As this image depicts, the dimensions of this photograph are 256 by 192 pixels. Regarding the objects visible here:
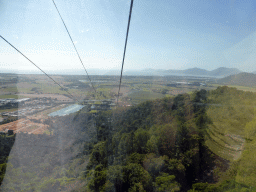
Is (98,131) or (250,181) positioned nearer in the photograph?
(250,181)

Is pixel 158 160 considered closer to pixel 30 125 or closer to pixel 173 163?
pixel 173 163

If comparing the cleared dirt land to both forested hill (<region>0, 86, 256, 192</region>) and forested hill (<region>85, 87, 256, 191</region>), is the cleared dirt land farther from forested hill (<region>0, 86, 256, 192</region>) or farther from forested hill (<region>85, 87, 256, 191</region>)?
forested hill (<region>85, 87, 256, 191</region>)

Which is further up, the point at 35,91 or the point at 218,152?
the point at 35,91

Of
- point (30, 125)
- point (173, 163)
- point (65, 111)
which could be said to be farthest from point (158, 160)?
point (65, 111)

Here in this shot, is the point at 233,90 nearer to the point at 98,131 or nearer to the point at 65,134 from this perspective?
the point at 98,131

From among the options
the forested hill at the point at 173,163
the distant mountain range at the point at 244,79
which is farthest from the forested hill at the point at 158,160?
the distant mountain range at the point at 244,79

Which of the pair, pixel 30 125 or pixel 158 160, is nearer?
pixel 158 160

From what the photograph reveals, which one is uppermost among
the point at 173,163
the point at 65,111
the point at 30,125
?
the point at 173,163

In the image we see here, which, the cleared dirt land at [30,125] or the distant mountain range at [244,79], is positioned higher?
the distant mountain range at [244,79]

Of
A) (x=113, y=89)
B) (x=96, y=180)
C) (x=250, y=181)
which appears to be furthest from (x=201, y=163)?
(x=113, y=89)

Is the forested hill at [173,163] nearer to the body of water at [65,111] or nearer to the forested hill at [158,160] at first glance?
the forested hill at [158,160]

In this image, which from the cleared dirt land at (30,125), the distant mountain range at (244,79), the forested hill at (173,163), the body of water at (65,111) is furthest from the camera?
the body of water at (65,111)
